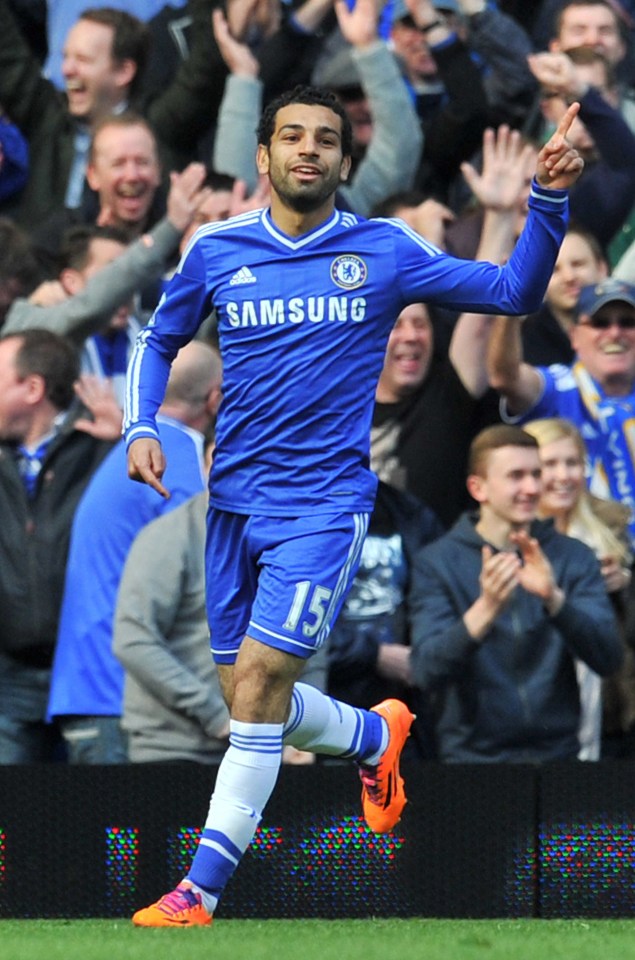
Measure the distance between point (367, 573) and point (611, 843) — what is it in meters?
1.82

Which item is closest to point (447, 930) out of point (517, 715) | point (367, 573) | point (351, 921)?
point (351, 921)

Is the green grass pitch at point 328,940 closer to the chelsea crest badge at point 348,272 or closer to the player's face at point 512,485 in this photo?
the chelsea crest badge at point 348,272

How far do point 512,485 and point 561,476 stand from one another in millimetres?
469

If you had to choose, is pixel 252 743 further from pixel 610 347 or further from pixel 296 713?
pixel 610 347

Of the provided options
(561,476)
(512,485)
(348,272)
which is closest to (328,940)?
(348,272)

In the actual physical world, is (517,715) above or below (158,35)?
below

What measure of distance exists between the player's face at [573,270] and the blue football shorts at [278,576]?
11.8 ft

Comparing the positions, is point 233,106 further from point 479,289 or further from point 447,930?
point 447,930

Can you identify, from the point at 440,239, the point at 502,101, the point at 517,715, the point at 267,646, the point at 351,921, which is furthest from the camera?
the point at 502,101

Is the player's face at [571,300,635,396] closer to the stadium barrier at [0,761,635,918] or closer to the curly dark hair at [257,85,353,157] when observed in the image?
the stadium barrier at [0,761,635,918]

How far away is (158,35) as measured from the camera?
1183 cm

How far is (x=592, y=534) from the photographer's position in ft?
27.2

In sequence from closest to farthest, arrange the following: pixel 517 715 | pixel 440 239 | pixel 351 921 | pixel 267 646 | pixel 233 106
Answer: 1. pixel 267 646
2. pixel 351 921
3. pixel 517 715
4. pixel 440 239
5. pixel 233 106

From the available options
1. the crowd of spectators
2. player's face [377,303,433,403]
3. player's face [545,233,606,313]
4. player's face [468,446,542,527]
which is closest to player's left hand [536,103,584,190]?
the crowd of spectators
